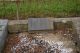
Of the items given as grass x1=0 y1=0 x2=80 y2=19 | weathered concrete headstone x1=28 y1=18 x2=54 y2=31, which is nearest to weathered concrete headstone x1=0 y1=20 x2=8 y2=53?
weathered concrete headstone x1=28 y1=18 x2=54 y2=31

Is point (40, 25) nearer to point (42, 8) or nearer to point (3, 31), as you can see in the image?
point (3, 31)

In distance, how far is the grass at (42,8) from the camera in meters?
5.87

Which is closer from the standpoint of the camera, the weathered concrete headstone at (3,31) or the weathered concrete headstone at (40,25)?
the weathered concrete headstone at (3,31)

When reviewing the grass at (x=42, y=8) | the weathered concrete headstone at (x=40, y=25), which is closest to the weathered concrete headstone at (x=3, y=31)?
the weathered concrete headstone at (x=40, y=25)

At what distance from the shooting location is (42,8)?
607cm

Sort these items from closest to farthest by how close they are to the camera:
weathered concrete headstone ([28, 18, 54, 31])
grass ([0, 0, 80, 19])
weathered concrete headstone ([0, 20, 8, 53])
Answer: weathered concrete headstone ([0, 20, 8, 53]) < weathered concrete headstone ([28, 18, 54, 31]) < grass ([0, 0, 80, 19])

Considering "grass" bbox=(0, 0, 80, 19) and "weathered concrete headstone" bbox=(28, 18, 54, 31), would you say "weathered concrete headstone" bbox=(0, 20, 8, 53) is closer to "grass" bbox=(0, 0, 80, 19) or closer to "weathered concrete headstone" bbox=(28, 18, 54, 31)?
"weathered concrete headstone" bbox=(28, 18, 54, 31)

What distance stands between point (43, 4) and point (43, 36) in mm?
1381

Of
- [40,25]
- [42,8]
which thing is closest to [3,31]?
[40,25]

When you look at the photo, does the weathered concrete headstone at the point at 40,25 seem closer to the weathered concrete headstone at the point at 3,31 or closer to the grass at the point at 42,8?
the weathered concrete headstone at the point at 3,31

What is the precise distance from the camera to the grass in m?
5.87

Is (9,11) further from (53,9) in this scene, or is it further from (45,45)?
(45,45)

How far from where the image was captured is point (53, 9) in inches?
237

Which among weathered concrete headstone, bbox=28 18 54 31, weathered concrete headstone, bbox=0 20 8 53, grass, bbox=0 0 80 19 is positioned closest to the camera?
weathered concrete headstone, bbox=0 20 8 53
